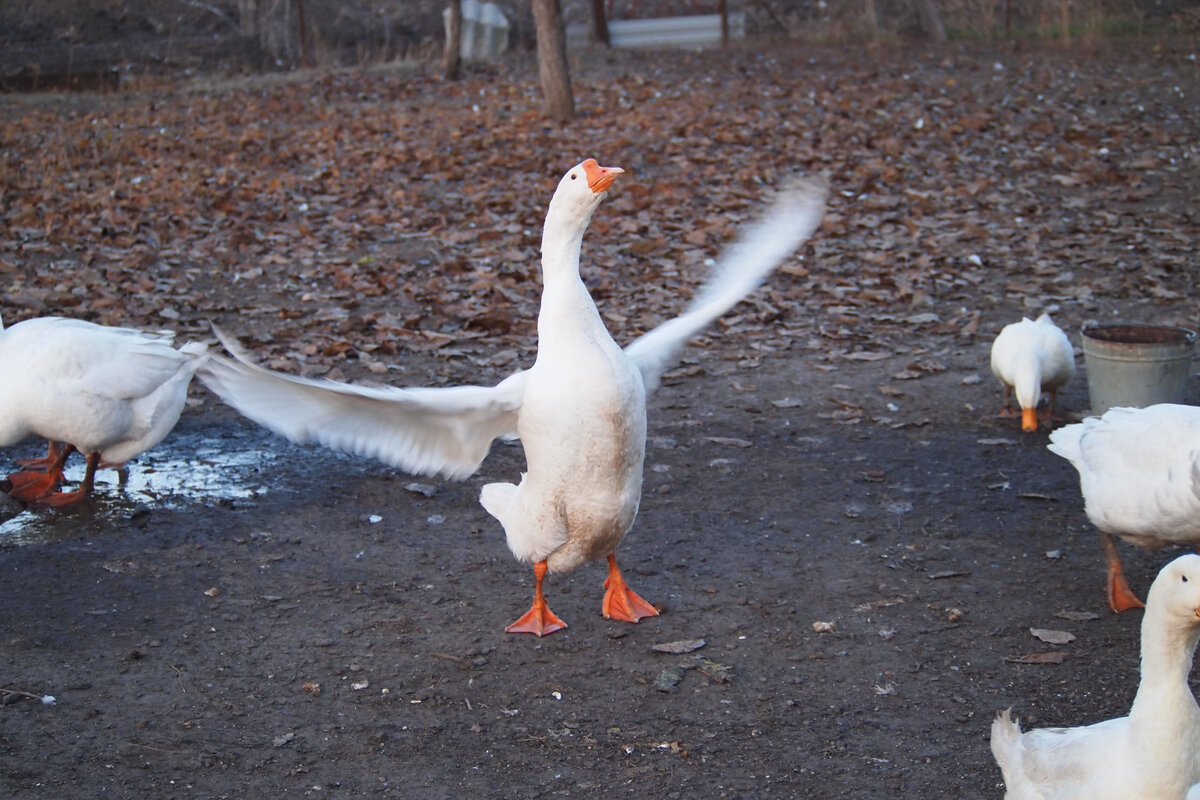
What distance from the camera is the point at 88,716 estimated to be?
3.59 metres

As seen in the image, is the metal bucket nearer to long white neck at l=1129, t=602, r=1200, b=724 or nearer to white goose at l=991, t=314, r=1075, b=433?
white goose at l=991, t=314, r=1075, b=433

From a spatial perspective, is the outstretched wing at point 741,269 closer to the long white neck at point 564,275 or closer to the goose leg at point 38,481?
the long white neck at point 564,275

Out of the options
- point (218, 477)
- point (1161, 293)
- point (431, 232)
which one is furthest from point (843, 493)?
point (431, 232)

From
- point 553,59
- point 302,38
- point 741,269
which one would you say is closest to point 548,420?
point 741,269

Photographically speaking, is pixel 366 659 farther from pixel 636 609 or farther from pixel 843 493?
pixel 843 493

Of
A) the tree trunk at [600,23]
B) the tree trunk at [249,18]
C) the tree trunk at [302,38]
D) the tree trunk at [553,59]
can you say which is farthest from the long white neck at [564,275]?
the tree trunk at [600,23]

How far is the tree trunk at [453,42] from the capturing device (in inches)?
656

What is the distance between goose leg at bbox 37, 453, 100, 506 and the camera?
521 centimetres

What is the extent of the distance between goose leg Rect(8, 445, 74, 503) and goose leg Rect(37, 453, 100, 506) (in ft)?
0.13

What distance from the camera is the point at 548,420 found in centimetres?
384

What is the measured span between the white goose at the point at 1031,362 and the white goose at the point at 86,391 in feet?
12.7

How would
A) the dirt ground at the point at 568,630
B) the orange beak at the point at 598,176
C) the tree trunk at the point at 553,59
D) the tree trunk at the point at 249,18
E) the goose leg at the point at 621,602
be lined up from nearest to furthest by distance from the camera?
the dirt ground at the point at 568,630
the orange beak at the point at 598,176
the goose leg at the point at 621,602
the tree trunk at the point at 553,59
the tree trunk at the point at 249,18

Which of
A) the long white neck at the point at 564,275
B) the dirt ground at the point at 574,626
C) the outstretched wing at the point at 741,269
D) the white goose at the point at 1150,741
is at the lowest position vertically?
the dirt ground at the point at 574,626

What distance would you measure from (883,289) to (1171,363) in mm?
2847
